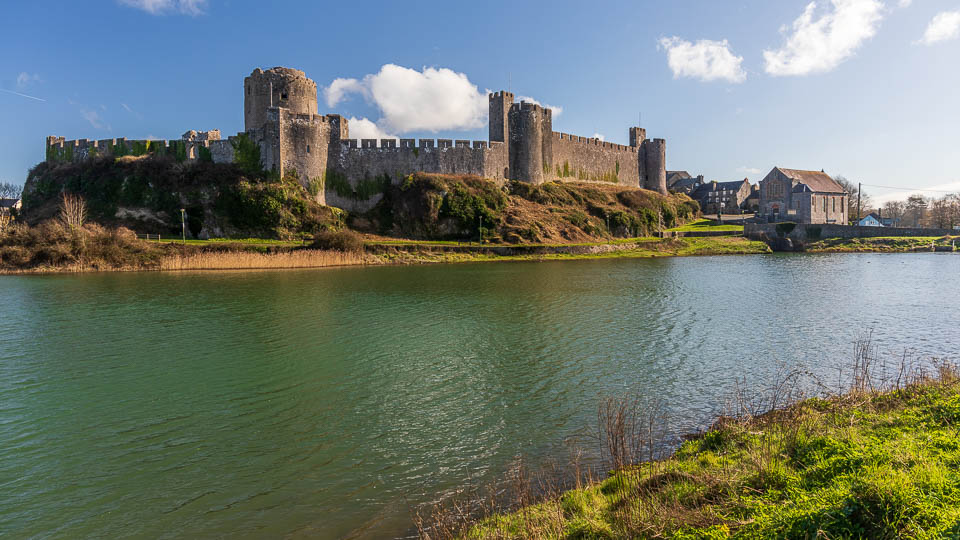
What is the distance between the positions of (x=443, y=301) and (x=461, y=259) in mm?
19030

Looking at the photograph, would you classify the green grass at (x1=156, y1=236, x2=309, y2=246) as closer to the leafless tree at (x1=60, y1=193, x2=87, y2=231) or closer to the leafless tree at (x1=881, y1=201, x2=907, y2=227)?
the leafless tree at (x1=60, y1=193, x2=87, y2=231)

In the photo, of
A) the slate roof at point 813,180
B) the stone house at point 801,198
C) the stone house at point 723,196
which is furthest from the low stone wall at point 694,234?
the stone house at point 723,196

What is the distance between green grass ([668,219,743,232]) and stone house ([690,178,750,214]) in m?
11.1

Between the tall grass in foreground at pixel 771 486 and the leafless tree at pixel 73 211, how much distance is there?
35.1 m

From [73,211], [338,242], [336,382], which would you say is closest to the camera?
[336,382]

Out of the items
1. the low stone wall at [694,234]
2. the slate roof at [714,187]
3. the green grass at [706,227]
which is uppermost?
the slate roof at [714,187]

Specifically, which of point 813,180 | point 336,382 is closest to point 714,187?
point 813,180

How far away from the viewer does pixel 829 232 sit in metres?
50.8

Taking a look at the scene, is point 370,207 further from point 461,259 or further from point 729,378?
point 729,378

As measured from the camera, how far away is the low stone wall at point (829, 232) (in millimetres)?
50531

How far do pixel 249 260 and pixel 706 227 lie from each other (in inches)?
1751

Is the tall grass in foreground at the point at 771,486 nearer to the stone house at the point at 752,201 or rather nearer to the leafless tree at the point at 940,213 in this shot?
the stone house at the point at 752,201

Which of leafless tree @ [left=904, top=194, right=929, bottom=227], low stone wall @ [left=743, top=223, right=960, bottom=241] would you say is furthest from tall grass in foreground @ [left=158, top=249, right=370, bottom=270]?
leafless tree @ [left=904, top=194, right=929, bottom=227]

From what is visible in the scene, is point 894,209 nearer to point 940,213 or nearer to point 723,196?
point 940,213
